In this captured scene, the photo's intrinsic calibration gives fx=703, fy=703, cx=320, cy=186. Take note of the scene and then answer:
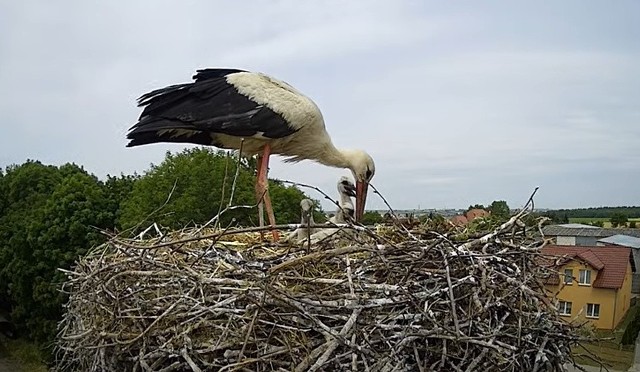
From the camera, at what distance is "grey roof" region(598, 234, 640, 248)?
20.9 metres

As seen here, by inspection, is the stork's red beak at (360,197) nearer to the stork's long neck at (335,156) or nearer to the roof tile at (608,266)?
the stork's long neck at (335,156)

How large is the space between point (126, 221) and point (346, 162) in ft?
24.4

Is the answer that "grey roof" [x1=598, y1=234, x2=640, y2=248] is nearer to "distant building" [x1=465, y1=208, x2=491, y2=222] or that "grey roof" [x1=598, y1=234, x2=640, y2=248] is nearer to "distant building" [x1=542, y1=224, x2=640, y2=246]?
"distant building" [x1=542, y1=224, x2=640, y2=246]

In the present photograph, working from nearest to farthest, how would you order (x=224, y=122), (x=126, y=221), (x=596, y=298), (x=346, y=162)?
1. (x=224, y=122)
2. (x=346, y=162)
3. (x=126, y=221)
4. (x=596, y=298)

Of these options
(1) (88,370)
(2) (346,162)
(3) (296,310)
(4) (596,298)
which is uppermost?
(2) (346,162)

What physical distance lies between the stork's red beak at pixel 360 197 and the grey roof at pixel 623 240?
707 inches

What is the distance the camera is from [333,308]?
8.22ft

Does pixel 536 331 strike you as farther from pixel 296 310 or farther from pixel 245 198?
pixel 245 198

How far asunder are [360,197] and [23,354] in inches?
571

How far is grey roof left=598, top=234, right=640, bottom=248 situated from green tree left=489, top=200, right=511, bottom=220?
1811 cm

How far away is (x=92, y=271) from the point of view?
3.17 m

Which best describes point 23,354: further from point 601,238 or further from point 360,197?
point 601,238

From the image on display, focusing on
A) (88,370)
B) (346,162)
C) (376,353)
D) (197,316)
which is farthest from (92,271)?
(346,162)

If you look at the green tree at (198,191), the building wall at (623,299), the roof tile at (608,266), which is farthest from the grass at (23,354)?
the building wall at (623,299)
